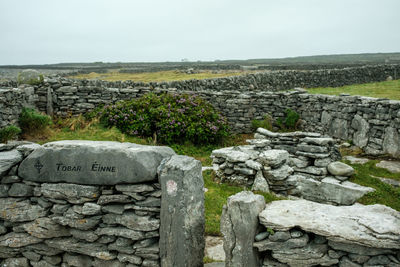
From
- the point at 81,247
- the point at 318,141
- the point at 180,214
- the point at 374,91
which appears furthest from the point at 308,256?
the point at 374,91

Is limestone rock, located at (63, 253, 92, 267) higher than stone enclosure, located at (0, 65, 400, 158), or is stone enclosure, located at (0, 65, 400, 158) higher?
stone enclosure, located at (0, 65, 400, 158)

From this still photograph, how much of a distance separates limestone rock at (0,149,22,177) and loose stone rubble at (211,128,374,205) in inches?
220

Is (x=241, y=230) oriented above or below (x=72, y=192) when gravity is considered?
below

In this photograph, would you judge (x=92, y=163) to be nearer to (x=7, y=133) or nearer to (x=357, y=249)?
(x=357, y=249)

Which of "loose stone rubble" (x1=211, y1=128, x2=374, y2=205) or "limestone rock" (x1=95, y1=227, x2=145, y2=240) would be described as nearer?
"limestone rock" (x1=95, y1=227, x2=145, y2=240)

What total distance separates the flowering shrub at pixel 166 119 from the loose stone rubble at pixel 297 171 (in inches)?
129

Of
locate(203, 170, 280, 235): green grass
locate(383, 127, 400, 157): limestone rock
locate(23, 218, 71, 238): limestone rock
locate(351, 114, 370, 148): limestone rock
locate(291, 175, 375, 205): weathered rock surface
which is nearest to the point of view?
locate(23, 218, 71, 238): limestone rock

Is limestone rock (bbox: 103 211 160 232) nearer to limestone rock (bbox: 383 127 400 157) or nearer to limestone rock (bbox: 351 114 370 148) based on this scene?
limestone rock (bbox: 383 127 400 157)

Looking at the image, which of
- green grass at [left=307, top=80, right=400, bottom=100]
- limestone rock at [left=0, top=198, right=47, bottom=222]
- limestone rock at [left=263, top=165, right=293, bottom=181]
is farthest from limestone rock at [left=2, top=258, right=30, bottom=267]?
green grass at [left=307, top=80, right=400, bottom=100]

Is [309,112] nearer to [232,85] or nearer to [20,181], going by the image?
[232,85]

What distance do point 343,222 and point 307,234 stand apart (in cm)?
45

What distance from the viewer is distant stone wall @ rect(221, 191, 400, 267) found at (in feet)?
11.4

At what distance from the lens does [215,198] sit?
301 inches

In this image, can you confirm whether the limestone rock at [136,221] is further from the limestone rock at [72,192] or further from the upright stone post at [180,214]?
the limestone rock at [72,192]
